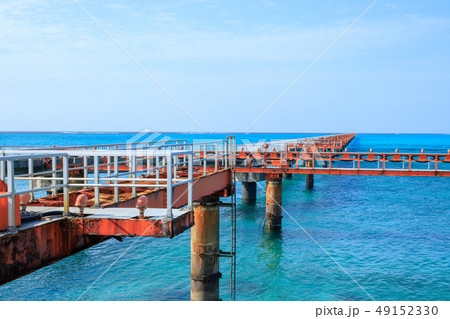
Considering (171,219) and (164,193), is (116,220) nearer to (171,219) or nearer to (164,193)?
(171,219)

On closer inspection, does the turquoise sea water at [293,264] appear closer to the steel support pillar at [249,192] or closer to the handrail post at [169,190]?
the steel support pillar at [249,192]

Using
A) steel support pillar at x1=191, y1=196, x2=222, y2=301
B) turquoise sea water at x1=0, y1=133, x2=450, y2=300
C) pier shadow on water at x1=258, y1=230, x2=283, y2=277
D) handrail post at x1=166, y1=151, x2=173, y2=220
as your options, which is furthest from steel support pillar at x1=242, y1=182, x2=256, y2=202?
handrail post at x1=166, y1=151, x2=173, y2=220

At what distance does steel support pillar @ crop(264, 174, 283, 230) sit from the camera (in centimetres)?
2728

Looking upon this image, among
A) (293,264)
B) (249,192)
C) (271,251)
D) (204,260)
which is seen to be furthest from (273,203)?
(204,260)

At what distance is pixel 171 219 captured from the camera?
7859 millimetres

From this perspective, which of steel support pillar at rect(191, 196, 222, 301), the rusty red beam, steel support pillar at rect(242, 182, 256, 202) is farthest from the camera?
steel support pillar at rect(242, 182, 256, 202)

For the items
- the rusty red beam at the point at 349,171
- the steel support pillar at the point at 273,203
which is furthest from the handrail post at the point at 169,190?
the steel support pillar at the point at 273,203

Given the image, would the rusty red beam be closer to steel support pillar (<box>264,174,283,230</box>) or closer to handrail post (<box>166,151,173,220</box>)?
steel support pillar (<box>264,174,283,230</box>)

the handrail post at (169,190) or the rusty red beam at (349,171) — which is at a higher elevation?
the handrail post at (169,190)

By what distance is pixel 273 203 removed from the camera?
90.3ft

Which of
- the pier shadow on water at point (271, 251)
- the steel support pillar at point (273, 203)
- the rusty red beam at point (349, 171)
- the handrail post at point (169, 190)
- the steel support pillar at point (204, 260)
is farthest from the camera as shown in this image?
the steel support pillar at point (273, 203)

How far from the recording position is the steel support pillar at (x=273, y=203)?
89.5 feet

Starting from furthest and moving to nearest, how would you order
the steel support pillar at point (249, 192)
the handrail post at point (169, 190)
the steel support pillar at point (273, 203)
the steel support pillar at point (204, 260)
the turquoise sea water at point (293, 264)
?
the steel support pillar at point (249, 192) < the steel support pillar at point (273, 203) < the turquoise sea water at point (293, 264) < the steel support pillar at point (204, 260) < the handrail post at point (169, 190)

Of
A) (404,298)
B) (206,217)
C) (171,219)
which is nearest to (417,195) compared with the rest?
(404,298)
